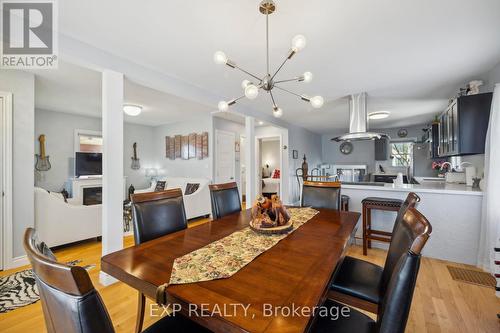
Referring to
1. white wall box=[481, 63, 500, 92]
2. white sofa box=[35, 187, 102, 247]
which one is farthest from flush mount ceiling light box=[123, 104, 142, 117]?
white wall box=[481, 63, 500, 92]

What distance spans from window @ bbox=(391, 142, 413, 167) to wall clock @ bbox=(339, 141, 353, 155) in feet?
4.37

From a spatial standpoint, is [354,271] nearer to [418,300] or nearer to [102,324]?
[418,300]

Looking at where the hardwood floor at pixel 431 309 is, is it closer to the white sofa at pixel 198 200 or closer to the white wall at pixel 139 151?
the white sofa at pixel 198 200

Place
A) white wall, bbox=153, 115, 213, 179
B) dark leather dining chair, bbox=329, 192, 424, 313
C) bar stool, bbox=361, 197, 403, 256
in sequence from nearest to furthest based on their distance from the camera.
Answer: dark leather dining chair, bbox=329, 192, 424, 313
bar stool, bbox=361, 197, 403, 256
white wall, bbox=153, 115, 213, 179

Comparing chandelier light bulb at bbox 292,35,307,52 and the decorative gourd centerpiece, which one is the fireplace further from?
chandelier light bulb at bbox 292,35,307,52

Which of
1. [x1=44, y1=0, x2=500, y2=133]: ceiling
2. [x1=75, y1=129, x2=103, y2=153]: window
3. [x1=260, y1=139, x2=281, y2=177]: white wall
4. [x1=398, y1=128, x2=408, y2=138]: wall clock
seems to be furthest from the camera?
[x1=260, y1=139, x2=281, y2=177]: white wall

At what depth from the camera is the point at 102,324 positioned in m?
0.52

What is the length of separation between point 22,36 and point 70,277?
2.44 metres

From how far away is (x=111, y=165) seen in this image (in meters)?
2.13

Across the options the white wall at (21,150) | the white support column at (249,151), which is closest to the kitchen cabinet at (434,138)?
the white support column at (249,151)

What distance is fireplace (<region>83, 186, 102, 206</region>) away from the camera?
4.79 m

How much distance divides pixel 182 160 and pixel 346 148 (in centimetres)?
586

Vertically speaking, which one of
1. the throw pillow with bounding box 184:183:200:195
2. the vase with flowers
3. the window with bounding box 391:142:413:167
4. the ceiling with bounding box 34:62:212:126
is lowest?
the throw pillow with bounding box 184:183:200:195

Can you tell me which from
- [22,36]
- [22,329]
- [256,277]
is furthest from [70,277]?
[22,36]
